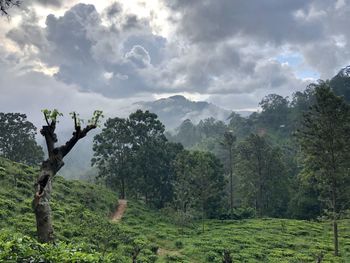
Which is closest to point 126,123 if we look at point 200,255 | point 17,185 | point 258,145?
point 258,145

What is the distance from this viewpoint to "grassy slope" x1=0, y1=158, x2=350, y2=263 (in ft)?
95.6

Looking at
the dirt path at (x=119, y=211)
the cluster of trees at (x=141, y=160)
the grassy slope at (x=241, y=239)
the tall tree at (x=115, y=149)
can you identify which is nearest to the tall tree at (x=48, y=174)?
the grassy slope at (x=241, y=239)

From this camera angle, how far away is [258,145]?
74.1 meters

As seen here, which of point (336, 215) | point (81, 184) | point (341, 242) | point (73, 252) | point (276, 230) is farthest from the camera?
point (81, 184)

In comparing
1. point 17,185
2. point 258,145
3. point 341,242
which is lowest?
point 341,242

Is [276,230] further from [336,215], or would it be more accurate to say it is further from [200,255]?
[200,255]

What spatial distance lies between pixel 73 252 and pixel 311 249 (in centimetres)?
3652

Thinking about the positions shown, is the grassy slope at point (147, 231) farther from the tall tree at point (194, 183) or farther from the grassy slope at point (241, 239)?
the tall tree at point (194, 183)

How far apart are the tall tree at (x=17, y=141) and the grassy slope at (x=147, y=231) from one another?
26.2m

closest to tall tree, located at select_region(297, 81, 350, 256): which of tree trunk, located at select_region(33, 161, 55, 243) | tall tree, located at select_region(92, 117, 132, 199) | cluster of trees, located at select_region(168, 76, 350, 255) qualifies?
cluster of trees, located at select_region(168, 76, 350, 255)

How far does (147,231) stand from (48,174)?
32629mm

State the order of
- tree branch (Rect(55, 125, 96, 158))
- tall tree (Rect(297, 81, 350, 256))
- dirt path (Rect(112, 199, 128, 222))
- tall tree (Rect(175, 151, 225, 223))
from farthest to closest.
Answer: tall tree (Rect(175, 151, 225, 223)) < dirt path (Rect(112, 199, 128, 222)) < tall tree (Rect(297, 81, 350, 256)) < tree branch (Rect(55, 125, 96, 158))

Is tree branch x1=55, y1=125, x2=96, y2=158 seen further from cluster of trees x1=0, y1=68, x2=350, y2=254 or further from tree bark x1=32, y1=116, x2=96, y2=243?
cluster of trees x1=0, y1=68, x2=350, y2=254

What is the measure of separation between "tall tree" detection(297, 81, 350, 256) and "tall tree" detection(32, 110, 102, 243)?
107 feet
